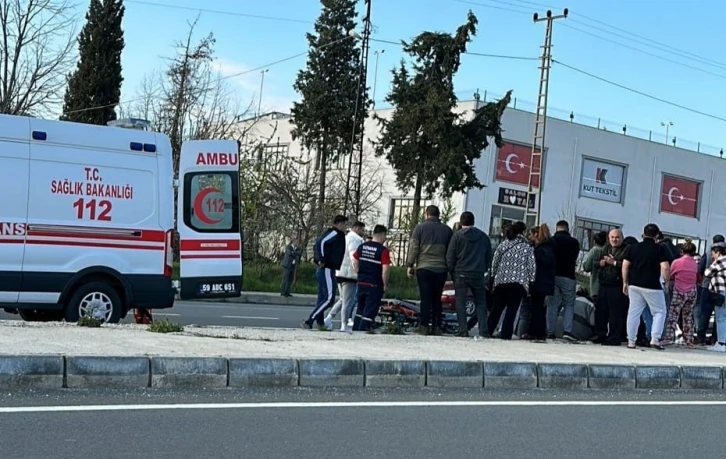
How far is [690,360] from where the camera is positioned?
12.3 meters

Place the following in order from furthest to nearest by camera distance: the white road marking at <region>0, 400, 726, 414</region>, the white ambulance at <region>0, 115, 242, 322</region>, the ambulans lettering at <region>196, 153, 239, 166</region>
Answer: the ambulans lettering at <region>196, 153, 239, 166</region>
the white ambulance at <region>0, 115, 242, 322</region>
the white road marking at <region>0, 400, 726, 414</region>

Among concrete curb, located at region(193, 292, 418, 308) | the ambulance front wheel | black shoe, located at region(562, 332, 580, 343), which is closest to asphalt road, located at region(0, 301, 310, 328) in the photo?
the ambulance front wheel

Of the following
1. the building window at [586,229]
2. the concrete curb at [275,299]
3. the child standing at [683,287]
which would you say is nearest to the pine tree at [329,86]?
the building window at [586,229]

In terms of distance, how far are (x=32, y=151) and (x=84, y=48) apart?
31.0 metres

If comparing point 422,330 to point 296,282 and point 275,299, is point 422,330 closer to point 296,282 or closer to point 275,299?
point 275,299

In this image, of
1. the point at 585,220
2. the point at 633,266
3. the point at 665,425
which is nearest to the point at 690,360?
the point at 633,266

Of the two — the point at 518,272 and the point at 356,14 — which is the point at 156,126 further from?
the point at 518,272

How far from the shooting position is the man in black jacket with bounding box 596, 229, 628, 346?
533 inches

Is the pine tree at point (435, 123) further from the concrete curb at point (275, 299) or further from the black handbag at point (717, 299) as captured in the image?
the black handbag at point (717, 299)

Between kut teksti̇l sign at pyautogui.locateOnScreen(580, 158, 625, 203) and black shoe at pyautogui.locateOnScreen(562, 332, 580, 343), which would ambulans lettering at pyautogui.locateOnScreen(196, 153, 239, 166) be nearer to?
black shoe at pyautogui.locateOnScreen(562, 332, 580, 343)

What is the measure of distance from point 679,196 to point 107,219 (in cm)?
5795

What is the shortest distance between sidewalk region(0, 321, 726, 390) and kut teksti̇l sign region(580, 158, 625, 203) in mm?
47159

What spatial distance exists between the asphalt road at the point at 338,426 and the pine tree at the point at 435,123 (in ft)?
111

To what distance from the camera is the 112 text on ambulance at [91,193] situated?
458 inches
